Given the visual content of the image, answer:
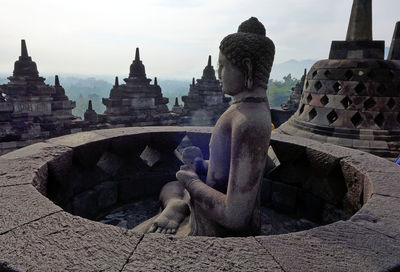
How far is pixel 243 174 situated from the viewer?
204 cm

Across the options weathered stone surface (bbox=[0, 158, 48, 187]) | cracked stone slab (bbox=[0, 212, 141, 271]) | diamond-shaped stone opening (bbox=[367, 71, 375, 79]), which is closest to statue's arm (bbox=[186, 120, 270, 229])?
cracked stone slab (bbox=[0, 212, 141, 271])

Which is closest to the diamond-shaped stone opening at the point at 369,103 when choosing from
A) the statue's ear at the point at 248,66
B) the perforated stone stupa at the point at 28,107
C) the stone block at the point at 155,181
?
the stone block at the point at 155,181

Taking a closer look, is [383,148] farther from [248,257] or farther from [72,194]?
[72,194]

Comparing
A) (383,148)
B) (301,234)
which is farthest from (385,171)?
(383,148)

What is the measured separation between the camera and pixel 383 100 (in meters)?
5.16

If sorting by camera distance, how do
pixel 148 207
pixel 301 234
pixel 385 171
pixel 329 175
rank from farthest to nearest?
1. pixel 148 207
2. pixel 329 175
3. pixel 385 171
4. pixel 301 234

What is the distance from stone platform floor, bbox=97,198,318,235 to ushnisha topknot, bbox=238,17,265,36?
2.36m

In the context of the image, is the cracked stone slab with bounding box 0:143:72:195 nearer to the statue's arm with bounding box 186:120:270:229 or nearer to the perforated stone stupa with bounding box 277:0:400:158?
the statue's arm with bounding box 186:120:270:229

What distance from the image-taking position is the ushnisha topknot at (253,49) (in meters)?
2.17

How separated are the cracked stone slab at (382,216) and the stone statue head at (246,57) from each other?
120 cm

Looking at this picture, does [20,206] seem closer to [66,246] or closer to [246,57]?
[66,246]

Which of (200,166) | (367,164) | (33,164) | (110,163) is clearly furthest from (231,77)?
(110,163)

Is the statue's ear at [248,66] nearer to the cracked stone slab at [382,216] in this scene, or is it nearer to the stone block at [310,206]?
the cracked stone slab at [382,216]

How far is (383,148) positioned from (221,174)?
13.1ft
